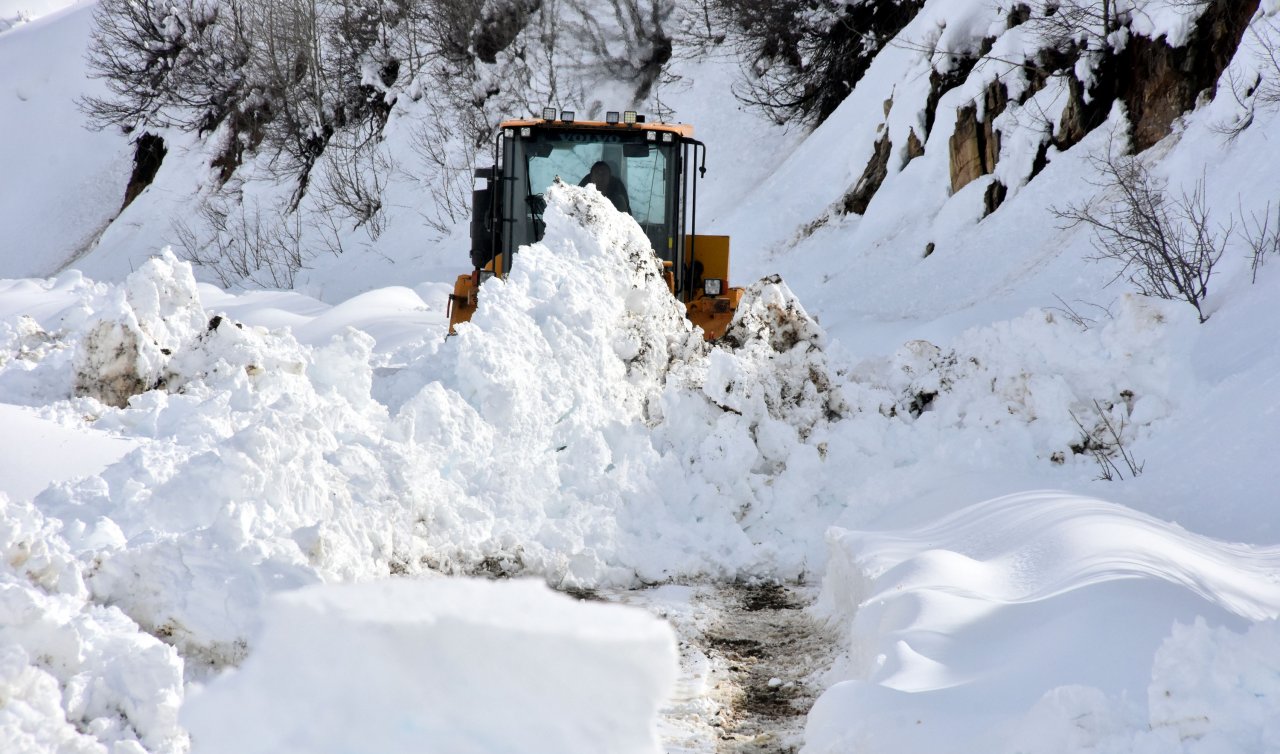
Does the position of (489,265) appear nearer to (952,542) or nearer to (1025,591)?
(952,542)

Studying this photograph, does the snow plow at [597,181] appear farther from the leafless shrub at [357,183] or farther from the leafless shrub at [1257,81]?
the leafless shrub at [357,183]

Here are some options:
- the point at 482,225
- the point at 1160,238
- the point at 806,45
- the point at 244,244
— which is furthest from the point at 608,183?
the point at 244,244

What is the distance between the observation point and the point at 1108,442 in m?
6.25

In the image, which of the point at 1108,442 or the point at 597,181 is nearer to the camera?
the point at 1108,442

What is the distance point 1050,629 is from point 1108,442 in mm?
3249

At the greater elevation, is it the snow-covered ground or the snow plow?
the snow plow

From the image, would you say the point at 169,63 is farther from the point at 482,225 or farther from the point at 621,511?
the point at 621,511

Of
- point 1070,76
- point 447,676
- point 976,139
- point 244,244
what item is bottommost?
point 447,676

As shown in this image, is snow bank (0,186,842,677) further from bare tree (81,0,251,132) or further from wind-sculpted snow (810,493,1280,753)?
bare tree (81,0,251,132)

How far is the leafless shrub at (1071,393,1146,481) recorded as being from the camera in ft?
19.8

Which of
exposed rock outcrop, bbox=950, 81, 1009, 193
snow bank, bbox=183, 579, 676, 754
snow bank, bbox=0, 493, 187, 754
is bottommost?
snow bank, bbox=0, 493, 187, 754

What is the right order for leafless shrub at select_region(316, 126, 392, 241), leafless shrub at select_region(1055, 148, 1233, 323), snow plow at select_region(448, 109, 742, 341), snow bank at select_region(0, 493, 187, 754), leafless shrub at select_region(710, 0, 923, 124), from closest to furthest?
1. snow bank at select_region(0, 493, 187, 754)
2. leafless shrub at select_region(1055, 148, 1233, 323)
3. snow plow at select_region(448, 109, 742, 341)
4. leafless shrub at select_region(710, 0, 923, 124)
5. leafless shrub at select_region(316, 126, 392, 241)

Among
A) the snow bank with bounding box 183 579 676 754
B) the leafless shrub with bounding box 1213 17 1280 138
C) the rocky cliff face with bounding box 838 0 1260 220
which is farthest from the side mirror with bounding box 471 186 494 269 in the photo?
the snow bank with bounding box 183 579 676 754

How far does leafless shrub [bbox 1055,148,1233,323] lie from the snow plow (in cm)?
310
